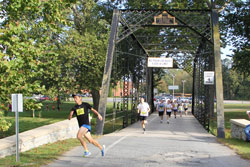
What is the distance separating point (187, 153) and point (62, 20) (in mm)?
5663

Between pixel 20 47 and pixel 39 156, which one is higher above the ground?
pixel 20 47

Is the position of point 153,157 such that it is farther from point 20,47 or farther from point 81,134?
point 20,47

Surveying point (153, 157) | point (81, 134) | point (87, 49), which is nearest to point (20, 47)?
point (81, 134)

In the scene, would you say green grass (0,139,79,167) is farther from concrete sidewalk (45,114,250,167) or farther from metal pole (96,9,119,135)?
metal pole (96,9,119,135)

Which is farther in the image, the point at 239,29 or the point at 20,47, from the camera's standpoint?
the point at 239,29

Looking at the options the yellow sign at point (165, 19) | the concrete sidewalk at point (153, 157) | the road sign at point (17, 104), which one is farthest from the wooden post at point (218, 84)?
the road sign at point (17, 104)

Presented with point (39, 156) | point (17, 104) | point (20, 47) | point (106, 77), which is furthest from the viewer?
point (106, 77)

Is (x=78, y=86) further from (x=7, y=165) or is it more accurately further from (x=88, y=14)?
(x=7, y=165)

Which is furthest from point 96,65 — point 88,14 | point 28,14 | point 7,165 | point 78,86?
point 7,165

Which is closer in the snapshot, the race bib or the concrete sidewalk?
the concrete sidewalk

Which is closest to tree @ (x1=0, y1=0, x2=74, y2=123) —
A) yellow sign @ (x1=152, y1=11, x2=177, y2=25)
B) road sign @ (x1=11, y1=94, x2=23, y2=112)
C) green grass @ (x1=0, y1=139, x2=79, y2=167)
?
road sign @ (x1=11, y1=94, x2=23, y2=112)

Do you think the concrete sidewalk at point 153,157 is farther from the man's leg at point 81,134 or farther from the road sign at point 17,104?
the road sign at point 17,104

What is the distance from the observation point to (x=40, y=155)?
8.80m

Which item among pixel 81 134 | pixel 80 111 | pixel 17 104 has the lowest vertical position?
pixel 81 134
